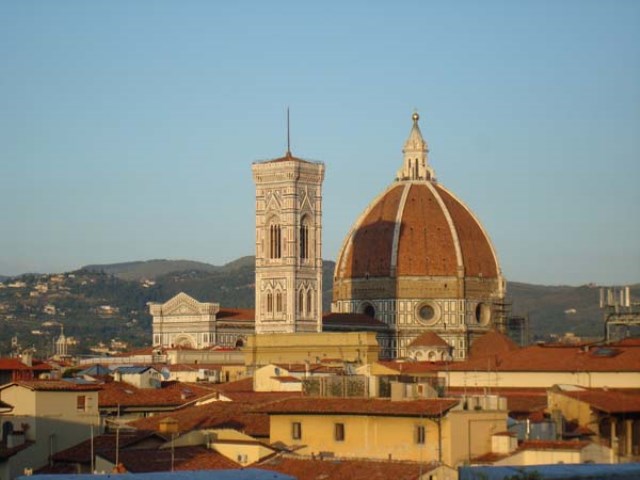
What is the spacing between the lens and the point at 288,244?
5433 inches

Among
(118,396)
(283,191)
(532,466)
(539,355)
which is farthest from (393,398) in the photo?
(283,191)

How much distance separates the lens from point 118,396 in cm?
5819

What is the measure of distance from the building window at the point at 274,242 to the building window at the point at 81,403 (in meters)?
92.2

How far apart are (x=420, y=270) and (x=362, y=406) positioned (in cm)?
11280

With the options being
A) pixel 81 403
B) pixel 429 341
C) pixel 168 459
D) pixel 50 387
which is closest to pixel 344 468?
pixel 168 459

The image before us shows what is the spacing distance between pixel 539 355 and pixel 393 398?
22035 mm

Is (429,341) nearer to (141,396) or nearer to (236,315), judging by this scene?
(236,315)

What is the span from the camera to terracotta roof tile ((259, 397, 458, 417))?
40.7 metres

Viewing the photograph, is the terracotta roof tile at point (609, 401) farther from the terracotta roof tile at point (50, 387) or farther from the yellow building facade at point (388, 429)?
the terracotta roof tile at point (50, 387)

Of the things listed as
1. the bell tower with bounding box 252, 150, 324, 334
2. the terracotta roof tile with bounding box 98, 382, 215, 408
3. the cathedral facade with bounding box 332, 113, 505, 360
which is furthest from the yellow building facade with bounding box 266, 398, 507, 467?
the cathedral facade with bounding box 332, 113, 505, 360

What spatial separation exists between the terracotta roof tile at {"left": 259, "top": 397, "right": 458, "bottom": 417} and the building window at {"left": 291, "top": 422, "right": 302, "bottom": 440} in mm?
295

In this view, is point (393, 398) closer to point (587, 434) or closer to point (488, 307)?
point (587, 434)

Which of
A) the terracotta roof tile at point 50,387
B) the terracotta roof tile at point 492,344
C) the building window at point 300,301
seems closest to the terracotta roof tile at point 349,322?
the building window at point 300,301

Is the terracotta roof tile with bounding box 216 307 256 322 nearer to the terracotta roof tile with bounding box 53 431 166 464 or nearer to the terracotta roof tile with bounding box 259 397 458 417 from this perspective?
the terracotta roof tile with bounding box 53 431 166 464
